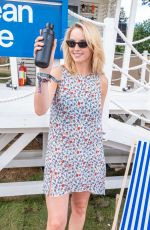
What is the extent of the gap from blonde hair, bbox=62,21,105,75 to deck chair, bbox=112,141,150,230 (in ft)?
3.26

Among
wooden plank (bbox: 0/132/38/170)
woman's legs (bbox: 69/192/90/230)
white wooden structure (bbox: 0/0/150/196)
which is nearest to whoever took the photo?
Result: woman's legs (bbox: 69/192/90/230)

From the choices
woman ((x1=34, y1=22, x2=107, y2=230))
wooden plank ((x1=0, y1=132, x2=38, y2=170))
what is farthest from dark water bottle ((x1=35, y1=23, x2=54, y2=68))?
wooden plank ((x1=0, y1=132, x2=38, y2=170))

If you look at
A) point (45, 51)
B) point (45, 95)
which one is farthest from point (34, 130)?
point (45, 51)

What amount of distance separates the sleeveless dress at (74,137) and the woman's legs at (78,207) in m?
0.12

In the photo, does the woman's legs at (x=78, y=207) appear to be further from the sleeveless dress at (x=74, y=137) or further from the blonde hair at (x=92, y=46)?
the blonde hair at (x=92, y=46)

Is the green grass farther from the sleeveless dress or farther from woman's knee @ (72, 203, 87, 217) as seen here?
the sleeveless dress

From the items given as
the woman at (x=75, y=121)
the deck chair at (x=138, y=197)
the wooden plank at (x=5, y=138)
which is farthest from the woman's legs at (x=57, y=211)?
the wooden plank at (x=5, y=138)

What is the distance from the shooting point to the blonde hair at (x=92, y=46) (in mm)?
2021

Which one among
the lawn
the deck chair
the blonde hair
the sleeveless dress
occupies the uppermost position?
the blonde hair

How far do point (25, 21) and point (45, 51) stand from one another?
80 cm

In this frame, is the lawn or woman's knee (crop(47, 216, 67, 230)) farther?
the lawn

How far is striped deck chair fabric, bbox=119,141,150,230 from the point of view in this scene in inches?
101

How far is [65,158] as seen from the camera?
84.4 inches

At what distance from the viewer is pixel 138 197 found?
2676 mm
